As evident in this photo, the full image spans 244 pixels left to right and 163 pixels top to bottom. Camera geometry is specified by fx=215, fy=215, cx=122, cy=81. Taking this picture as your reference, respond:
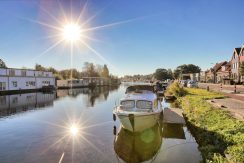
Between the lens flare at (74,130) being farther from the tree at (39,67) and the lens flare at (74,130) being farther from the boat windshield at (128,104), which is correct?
the tree at (39,67)

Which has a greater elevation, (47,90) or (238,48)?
(238,48)

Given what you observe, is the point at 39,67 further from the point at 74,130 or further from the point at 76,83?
the point at 74,130

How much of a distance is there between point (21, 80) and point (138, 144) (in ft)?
191

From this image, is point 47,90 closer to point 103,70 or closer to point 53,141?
point 53,141

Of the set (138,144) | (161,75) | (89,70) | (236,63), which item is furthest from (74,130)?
(161,75)

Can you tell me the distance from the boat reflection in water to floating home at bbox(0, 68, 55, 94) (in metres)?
49.6

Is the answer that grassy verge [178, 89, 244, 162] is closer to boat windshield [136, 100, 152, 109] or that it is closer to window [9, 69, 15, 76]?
boat windshield [136, 100, 152, 109]

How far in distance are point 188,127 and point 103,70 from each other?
138122 millimetres

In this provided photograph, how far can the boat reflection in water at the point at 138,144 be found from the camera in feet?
39.6

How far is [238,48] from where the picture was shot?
207 ft

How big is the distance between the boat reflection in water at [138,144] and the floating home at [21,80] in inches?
1953

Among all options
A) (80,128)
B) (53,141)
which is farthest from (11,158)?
(80,128)

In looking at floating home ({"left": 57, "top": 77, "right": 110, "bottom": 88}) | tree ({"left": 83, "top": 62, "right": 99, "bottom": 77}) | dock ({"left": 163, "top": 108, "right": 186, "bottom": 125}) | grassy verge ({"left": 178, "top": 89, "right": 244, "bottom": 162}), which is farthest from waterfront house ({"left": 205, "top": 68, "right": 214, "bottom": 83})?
grassy verge ({"left": 178, "top": 89, "right": 244, "bottom": 162})

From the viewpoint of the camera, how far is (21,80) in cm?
6331
